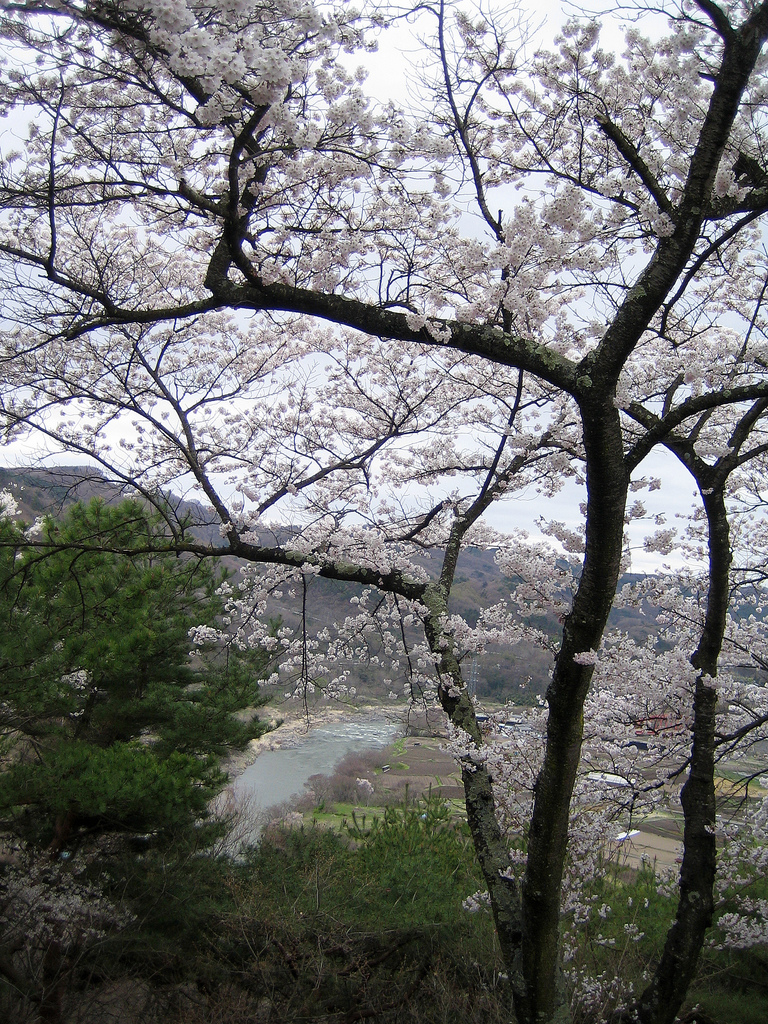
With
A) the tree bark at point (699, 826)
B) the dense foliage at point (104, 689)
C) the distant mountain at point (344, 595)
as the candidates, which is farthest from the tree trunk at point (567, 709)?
the dense foliage at point (104, 689)

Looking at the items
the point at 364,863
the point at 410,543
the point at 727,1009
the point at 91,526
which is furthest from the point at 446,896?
the point at 91,526

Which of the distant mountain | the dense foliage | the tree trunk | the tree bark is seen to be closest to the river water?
the distant mountain

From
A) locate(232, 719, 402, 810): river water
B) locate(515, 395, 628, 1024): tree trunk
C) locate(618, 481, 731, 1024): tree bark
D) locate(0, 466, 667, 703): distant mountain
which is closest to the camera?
locate(515, 395, 628, 1024): tree trunk

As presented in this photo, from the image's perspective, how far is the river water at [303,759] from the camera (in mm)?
19438

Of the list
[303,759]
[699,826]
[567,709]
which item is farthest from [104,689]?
[303,759]

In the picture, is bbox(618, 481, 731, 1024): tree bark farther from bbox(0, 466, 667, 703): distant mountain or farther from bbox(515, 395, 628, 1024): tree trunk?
bbox(515, 395, 628, 1024): tree trunk

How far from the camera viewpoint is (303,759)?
24078mm

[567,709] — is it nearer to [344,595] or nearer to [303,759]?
[344,595]

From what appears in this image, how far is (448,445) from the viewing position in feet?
21.0

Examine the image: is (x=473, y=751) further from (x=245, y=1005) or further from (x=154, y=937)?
(x=154, y=937)

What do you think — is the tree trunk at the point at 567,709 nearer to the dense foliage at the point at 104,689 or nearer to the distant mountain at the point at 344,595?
the distant mountain at the point at 344,595

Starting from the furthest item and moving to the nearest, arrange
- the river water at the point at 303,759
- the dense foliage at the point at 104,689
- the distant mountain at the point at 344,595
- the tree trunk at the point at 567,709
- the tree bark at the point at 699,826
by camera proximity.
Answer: the river water at the point at 303,759, the dense foliage at the point at 104,689, the distant mountain at the point at 344,595, the tree bark at the point at 699,826, the tree trunk at the point at 567,709

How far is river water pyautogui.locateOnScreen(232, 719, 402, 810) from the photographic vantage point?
19438 mm

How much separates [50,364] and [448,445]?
12.8 ft
